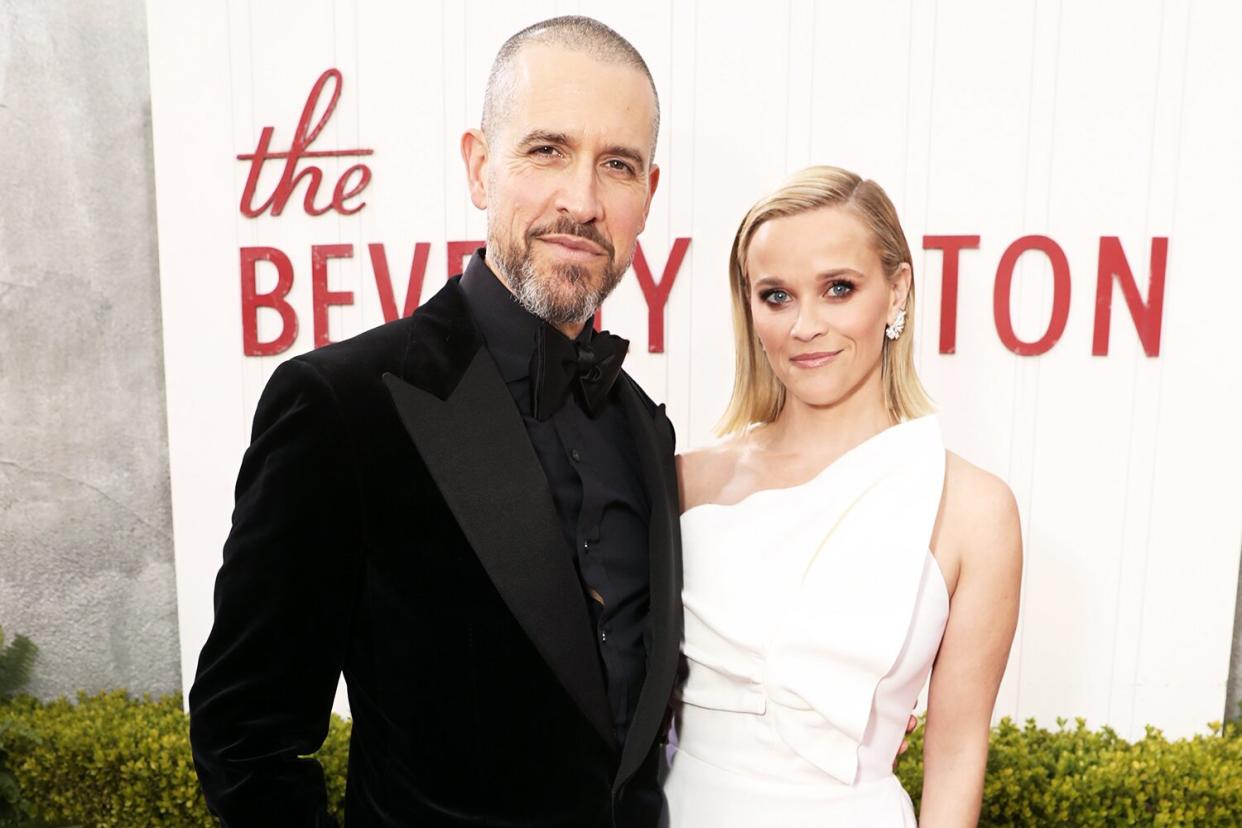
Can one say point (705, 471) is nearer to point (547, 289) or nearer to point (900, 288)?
point (900, 288)

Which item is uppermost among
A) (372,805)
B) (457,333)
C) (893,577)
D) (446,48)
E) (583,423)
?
(446,48)

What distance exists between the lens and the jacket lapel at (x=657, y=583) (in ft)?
4.53

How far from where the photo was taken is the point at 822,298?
1.78m

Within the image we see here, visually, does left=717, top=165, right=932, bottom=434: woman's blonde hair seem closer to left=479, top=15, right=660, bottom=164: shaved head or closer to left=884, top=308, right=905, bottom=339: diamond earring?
left=884, top=308, right=905, bottom=339: diamond earring

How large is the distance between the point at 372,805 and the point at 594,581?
1.77ft

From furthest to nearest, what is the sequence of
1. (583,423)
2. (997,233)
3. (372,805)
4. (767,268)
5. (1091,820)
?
(997,233) → (1091,820) → (767,268) → (583,423) → (372,805)

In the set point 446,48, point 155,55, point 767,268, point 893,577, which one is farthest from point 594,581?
point 155,55

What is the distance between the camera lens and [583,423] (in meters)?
1.56

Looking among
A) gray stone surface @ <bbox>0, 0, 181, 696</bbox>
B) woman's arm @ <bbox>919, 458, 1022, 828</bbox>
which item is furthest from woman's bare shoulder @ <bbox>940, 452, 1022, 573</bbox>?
gray stone surface @ <bbox>0, 0, 181, 696</bbox>

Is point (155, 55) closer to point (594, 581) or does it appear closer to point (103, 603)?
point (103, 603)

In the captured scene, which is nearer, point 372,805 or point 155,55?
point 372,805

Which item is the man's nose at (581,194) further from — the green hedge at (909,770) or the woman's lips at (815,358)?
the green hedge at (909,770)

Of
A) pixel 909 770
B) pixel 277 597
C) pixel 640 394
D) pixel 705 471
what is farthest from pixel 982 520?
pixel 909 770

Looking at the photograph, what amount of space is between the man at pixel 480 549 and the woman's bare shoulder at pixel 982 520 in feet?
2.18
